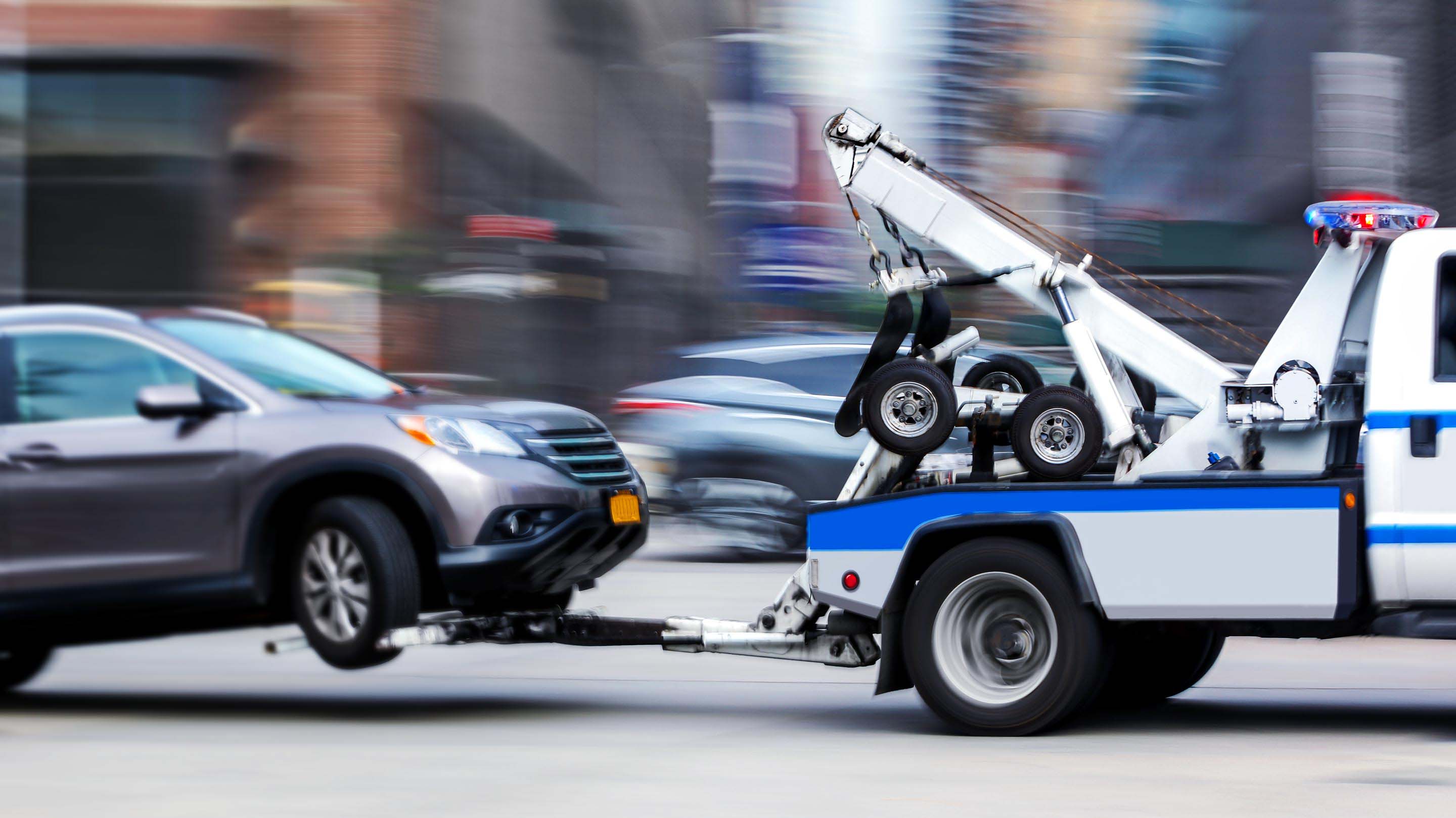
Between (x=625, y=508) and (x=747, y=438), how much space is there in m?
5.23

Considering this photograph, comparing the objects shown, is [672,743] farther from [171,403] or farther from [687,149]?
[687,149]

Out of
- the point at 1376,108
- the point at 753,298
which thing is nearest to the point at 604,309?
the point at 753,298

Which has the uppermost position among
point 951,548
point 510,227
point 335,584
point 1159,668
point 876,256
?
point 510,227

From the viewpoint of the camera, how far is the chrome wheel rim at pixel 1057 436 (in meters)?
7.20

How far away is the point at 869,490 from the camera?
7.72 metres

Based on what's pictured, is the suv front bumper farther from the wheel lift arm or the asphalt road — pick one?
the asphalt road

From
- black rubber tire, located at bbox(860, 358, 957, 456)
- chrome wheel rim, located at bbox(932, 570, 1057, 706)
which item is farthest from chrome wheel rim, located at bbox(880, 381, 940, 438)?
chrome wheel rim, located at bbox(932, 570, 1057, 706)

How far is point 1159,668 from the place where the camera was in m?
8.28

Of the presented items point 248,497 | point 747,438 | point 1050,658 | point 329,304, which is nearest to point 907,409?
point 1050,658

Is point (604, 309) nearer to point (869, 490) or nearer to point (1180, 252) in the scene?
point (1180, 252)

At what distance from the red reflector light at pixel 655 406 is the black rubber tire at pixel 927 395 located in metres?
6.24

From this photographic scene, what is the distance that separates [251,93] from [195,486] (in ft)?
46.4

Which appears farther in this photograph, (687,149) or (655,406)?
(687,149)

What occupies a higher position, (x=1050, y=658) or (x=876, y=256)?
(x=876, y=256)
